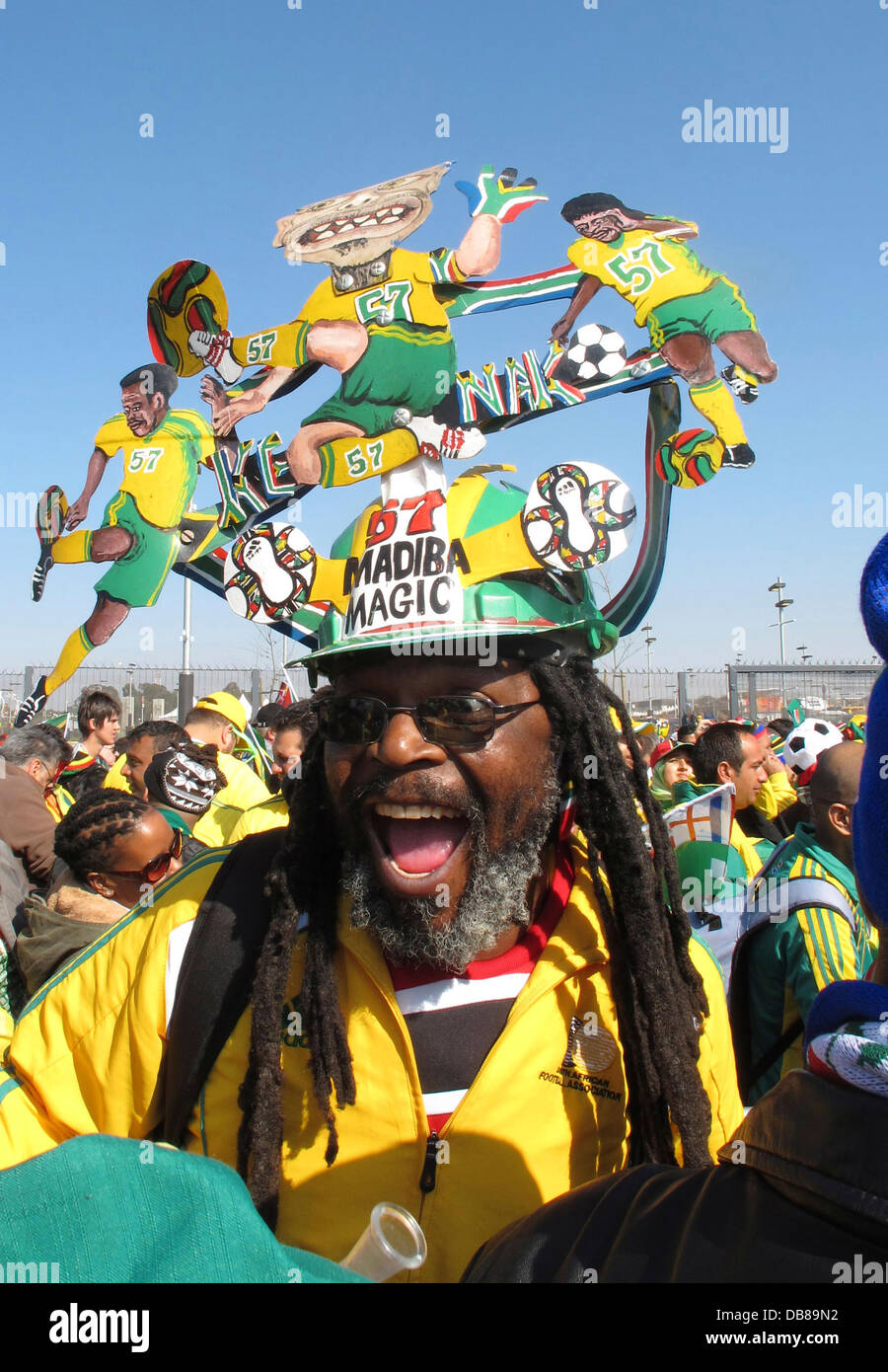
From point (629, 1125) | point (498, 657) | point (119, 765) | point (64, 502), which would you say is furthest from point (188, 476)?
point (629, 1125)

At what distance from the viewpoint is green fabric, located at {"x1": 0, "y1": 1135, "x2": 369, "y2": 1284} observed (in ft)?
2.10

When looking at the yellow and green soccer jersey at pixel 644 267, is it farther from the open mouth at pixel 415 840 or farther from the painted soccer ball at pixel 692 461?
the open mouth at pixel 415 840

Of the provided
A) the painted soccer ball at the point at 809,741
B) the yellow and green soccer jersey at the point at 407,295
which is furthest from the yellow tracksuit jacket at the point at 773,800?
the yellow and green soccer jersey at the point at 407,295

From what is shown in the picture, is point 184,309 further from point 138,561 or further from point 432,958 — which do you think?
point 432,958

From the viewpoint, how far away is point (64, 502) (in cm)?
723

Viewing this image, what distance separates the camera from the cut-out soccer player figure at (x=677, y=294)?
4.58 m

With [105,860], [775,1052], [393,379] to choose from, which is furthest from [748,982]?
[393,379]

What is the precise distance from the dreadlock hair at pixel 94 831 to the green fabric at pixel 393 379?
247cm

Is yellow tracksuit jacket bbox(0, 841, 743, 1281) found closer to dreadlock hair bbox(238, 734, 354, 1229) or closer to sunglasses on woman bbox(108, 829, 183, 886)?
dreadlock hair bbox(238, 734, 354, 1229)

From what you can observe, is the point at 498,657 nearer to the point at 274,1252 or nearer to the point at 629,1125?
the point at 629,1125

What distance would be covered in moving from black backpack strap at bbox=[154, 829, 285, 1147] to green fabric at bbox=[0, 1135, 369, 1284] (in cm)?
98

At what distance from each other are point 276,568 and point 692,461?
201 cm
